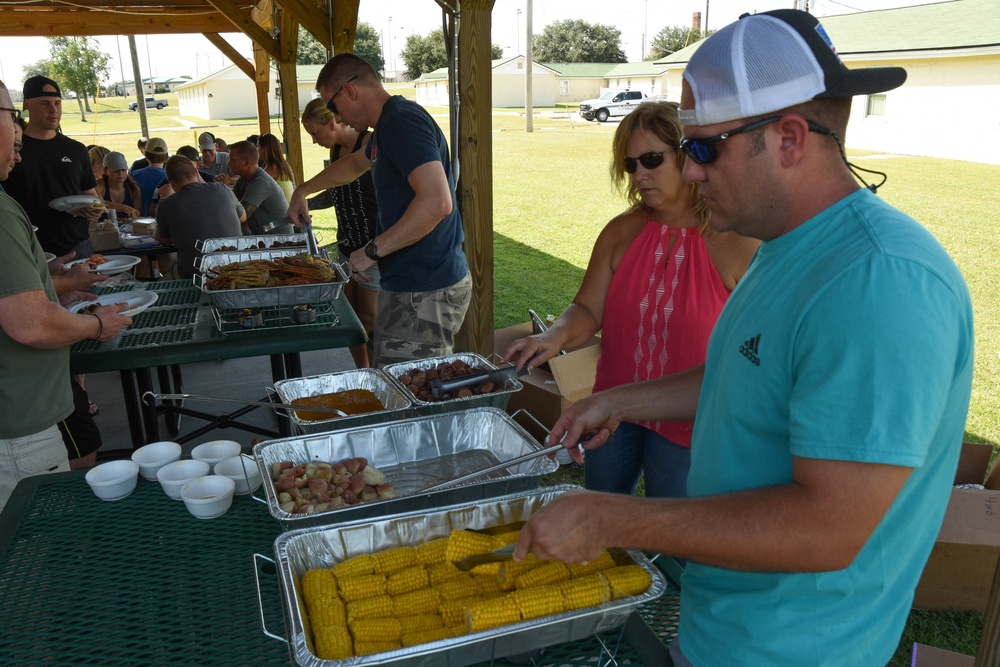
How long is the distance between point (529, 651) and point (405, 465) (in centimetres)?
96

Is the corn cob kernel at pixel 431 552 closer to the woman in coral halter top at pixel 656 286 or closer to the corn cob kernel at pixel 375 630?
the corn cob kernel at pixel 375 630

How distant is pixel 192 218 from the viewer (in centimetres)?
505

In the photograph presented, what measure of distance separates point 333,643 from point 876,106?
25667 mm

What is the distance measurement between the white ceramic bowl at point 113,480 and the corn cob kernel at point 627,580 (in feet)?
4.24

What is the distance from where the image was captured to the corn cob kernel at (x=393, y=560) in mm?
1418

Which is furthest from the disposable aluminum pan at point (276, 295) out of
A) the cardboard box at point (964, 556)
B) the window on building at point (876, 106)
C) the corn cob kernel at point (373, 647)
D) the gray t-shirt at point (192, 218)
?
the window on building at point (876, 106)

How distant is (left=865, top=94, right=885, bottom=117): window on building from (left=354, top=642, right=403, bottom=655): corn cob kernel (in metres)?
25.0

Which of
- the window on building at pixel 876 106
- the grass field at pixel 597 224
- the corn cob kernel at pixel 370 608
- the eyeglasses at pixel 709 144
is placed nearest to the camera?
the eyeglasses at pixel 709 144

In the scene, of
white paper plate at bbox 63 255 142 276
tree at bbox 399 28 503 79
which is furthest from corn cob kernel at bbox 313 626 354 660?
tree at bbox 399 28 503 79

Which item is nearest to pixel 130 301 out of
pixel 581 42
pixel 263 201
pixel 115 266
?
pixel 115 266

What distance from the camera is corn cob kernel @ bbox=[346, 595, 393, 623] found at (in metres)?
1.28

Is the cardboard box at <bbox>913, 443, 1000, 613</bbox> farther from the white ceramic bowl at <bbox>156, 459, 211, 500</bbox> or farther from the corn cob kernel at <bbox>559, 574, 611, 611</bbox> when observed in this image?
the white ceramic bowl at <bbox>156, 459, 211, 500</bbox>

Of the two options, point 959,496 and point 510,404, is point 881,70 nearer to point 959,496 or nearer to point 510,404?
point 959,496

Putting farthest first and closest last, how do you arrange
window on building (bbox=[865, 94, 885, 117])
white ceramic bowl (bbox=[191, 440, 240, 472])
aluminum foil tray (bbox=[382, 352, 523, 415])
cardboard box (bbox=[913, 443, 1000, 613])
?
window on building (bbox=[865, 94, 885, 117]) → cardboard box (bbox=[913, 443, 1000, 613]) → aluminum foil tray (bbox=[382, 352, 523, 415]) → white ceramic bowl (bbox=[191, 440, 240, 472])
